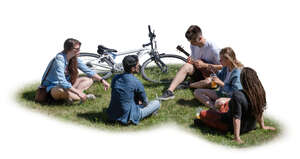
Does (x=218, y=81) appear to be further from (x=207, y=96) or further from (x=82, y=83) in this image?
(x=82, y=83)

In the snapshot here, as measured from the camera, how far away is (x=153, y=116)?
10.3 meters

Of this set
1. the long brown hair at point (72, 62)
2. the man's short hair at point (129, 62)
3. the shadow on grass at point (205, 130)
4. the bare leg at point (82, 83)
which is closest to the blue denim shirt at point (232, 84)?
the shadow on grass at point (205, 130)

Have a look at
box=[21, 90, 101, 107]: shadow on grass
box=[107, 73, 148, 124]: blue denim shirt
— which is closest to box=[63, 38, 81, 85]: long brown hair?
box=[21, 90, 101, 107]: shadow on grass

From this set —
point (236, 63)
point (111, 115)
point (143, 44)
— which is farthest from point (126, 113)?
point (143, 44)

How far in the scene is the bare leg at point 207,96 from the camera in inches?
413

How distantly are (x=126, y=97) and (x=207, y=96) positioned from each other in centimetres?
221

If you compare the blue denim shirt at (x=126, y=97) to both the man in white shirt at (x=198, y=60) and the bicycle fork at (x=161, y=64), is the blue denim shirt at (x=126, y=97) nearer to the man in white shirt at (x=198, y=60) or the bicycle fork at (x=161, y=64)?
the man in white shirt at (x=198, y=60)

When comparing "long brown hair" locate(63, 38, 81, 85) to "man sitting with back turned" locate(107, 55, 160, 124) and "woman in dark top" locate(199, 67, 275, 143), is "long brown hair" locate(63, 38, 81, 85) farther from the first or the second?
"woman in dark top" locate(199, 67, 275, 143)

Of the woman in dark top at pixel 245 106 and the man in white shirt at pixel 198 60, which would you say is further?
the man in white shirt at pixel 198 60

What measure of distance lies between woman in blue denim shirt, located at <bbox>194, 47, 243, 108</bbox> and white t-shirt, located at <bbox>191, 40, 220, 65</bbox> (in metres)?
0.74

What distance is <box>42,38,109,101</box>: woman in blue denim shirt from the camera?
10.4 meters

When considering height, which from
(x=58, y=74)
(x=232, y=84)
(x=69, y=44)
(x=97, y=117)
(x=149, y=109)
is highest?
(x=69, y=44)

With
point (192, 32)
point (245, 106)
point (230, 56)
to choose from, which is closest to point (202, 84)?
point (192, 32)

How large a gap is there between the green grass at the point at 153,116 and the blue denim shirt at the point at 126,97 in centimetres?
22
